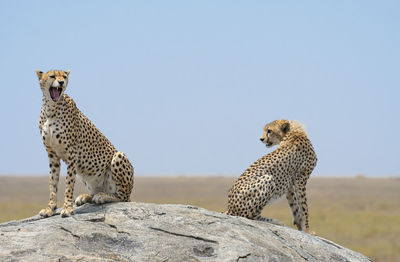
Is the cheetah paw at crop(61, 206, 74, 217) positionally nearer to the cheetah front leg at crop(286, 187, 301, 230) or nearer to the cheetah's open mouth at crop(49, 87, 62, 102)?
the cheetah's open mouth at crop(49, 87, 62, 102)

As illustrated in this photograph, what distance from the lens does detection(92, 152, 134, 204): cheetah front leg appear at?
6.99 m

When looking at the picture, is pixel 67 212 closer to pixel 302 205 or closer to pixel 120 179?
pixel 120 179

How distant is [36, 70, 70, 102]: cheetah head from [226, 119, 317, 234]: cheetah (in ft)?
8.29

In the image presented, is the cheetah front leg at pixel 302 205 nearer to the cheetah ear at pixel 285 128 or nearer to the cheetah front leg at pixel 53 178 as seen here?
the cheetah ear at pixel 285 128

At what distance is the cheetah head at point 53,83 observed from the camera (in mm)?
6395

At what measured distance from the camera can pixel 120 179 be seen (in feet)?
23.2

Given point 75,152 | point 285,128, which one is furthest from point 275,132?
point 75,152

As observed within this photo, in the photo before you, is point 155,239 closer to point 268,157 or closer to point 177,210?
point 177,210

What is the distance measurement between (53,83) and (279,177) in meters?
3.12

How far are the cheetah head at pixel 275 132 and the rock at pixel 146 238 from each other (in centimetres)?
186

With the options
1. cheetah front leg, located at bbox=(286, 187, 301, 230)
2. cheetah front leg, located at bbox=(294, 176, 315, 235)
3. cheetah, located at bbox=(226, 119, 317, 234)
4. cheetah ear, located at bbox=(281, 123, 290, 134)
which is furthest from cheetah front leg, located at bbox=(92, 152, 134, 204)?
cheetah ear, located at bbox=(281, 123, 290, 134)

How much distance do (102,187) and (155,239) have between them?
129 centimetres

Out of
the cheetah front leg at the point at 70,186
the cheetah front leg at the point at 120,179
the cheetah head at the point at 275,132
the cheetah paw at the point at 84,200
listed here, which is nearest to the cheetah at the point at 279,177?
the cheetah head at the point at 275,132

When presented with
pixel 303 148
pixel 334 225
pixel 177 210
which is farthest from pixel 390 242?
pixel 177 210
